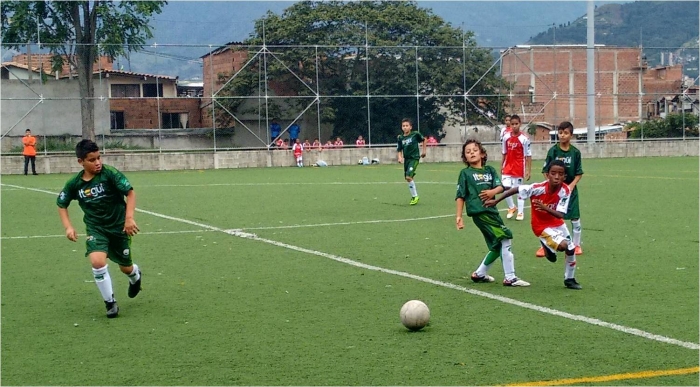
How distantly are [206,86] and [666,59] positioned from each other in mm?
27630

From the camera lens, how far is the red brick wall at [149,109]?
38781mm

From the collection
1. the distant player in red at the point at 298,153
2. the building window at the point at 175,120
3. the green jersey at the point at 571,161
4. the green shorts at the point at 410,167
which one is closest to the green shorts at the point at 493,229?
the green jersey at the point at 571,161

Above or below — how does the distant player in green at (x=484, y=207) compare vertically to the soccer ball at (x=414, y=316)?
above

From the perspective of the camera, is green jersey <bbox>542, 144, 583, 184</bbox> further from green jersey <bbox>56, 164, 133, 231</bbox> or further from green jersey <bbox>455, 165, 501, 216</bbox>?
green jersey <bbox>56, 164, 133, 231</bbox>

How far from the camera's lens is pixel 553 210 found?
380 inches

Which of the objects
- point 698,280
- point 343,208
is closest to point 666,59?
point 343,208

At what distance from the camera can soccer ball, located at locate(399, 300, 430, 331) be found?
7836mm

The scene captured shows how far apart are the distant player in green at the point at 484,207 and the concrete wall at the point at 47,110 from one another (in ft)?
95.9

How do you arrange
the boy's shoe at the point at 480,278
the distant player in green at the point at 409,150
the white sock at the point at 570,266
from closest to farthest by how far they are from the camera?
the white sock at the point at 570,266
the boy's shoe at the point at 480,278
the distant player in green at the point at 409,150

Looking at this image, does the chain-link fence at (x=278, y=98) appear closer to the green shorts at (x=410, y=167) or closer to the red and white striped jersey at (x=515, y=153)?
the green shorts at (x=410, y=167)

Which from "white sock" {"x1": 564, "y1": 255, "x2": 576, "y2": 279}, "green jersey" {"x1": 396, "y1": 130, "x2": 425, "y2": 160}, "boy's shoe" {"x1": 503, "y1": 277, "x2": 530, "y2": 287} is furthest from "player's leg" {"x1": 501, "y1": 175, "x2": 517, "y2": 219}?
"white sock" {"x1": 564, "y1": 255, "x2": 576, "y2": 279}

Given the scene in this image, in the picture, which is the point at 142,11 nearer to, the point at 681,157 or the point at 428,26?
the point at 428,26

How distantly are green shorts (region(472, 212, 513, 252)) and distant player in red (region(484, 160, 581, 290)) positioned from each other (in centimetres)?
32

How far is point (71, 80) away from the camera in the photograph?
127 ft
